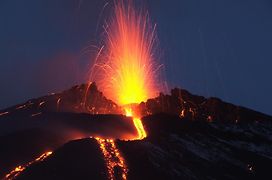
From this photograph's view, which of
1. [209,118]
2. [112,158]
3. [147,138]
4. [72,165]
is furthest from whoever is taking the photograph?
[209,118]

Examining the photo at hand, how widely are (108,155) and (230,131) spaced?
176ft

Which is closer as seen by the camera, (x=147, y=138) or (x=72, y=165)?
(x=72, y=165)

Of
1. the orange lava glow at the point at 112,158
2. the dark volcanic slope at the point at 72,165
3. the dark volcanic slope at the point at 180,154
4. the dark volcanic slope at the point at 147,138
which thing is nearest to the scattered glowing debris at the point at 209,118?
the dark volcanic slope at the point at 147,138

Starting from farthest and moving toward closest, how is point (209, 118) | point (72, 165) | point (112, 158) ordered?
1. point (209, 118)
2. point (112, 158)
3. point (72, 165)

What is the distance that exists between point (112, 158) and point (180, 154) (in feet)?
54.8

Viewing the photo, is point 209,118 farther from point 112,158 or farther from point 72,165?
point 72,165

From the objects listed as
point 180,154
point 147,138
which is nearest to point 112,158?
point 180,154

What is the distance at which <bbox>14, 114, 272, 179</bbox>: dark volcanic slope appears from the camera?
57344 mm

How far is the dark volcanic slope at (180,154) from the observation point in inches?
2258

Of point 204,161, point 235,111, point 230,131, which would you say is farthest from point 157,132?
point 235,111

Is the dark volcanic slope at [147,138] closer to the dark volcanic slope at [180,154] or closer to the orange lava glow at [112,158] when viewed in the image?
the dark volcanic slope at [180,154]

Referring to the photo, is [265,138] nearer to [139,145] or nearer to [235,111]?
[235,111]

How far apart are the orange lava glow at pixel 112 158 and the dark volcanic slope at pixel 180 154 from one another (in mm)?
778

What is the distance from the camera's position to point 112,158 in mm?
60562
